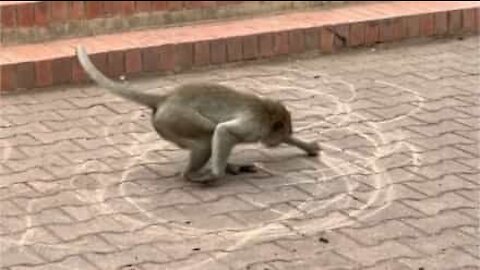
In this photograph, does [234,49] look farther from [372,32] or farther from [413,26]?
[413,26]

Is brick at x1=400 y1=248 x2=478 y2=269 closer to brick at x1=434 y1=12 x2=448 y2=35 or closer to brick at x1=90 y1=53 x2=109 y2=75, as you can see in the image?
brick at x1=90 y1=53 x2=109 y2=75

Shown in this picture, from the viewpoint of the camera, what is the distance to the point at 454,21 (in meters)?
7.82

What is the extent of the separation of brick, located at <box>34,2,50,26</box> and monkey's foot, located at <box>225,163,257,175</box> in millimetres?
2432

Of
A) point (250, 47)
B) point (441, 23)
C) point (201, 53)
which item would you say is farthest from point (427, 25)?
point (201, 53)

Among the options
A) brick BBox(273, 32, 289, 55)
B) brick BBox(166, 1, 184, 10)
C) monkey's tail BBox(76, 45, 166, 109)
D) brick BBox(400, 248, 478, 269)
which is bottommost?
brick BBox(400, 248, 478, 269)

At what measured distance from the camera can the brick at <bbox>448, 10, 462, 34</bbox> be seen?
7793 millimetres

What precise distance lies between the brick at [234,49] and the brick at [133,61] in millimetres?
618

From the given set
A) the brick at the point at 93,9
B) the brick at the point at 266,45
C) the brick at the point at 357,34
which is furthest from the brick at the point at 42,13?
the brick at the point at 357,34

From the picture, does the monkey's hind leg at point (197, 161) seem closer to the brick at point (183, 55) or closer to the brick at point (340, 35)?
the brick at point (183, 55)

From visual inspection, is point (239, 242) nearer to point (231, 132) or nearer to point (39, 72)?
point (231, 132)

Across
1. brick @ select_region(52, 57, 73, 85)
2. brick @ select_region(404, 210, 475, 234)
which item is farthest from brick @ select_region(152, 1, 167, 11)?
brick @ select_region(404, 210, 475, 234)

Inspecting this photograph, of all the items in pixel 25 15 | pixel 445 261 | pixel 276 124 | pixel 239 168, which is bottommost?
pixel 445 261

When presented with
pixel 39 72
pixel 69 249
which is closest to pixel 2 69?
pixel 39 72

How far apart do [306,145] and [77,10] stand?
2.47m
